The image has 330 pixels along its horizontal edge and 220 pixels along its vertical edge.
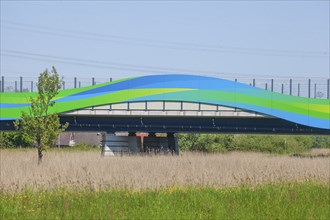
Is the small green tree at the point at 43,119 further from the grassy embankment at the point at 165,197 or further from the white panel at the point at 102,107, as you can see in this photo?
the grassy embankment at the point at 165,197

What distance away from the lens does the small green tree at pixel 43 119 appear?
38019 millimetres

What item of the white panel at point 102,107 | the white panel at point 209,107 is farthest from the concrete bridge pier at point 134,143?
the white panel at point 209,107

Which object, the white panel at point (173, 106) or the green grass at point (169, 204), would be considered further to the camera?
the white panel at point (173, 106)

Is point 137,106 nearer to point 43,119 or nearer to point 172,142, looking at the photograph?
point 172,142

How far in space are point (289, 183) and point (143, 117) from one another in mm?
31045

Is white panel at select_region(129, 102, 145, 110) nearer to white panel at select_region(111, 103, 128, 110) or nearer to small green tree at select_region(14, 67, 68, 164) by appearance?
white panel at select_region(111, 103, 128, 110)

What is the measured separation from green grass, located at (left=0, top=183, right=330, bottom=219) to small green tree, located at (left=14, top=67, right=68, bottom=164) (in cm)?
2057

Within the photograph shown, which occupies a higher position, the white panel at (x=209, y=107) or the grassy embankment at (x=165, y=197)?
the white panel at (x=209, y=107)

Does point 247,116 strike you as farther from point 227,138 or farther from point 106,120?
point 227,138

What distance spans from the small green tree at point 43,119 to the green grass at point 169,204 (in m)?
20.6

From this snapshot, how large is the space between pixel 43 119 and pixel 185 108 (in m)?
14.4

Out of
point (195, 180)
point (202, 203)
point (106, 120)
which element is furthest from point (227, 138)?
point (202, 203)

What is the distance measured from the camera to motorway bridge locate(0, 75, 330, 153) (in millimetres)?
50281

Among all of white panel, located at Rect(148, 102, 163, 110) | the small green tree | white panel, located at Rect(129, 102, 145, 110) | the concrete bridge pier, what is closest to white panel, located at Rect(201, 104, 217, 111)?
white panel, located at Rect(148, 102, 163, 110)
